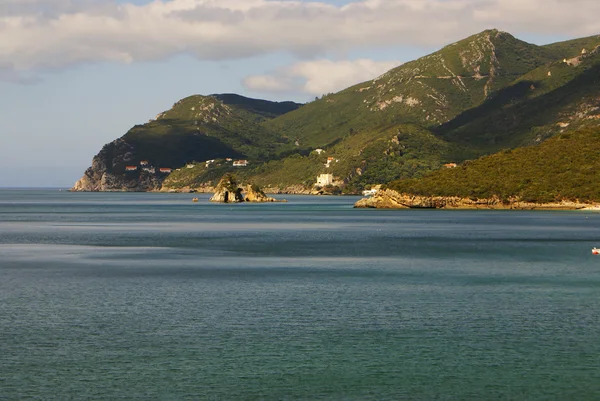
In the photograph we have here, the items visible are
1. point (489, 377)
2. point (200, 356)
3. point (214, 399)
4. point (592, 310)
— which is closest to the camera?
point (214, 399)

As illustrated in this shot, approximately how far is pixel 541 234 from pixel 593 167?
86.3 metres

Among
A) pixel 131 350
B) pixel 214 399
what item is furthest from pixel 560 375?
pixel 131 350

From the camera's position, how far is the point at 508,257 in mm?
82000

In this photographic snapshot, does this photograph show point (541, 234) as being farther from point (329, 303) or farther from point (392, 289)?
point (329, 303)

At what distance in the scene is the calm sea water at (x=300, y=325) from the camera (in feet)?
99.8

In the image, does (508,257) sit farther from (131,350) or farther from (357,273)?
(131,350)

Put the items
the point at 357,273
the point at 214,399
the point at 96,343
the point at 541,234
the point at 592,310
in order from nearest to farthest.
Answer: the point at 214,399 → the point at 96,343 → the point at 592,310 → the point at 357,273 → the point at 541,234

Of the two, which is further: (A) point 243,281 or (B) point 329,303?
(A) point 243,281

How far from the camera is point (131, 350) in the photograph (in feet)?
118

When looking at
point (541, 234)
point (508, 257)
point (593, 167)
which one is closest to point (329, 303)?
point (508, 257)

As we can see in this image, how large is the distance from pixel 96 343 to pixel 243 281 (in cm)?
2459

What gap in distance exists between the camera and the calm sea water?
3042 centimetres

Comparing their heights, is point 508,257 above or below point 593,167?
below

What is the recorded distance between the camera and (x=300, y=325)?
41812 millimetres
